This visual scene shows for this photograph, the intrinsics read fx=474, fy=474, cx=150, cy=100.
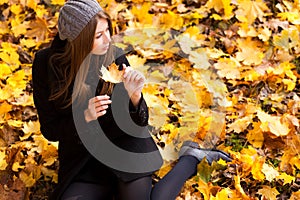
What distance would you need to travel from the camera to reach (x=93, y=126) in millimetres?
2096

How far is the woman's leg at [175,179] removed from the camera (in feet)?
7.03

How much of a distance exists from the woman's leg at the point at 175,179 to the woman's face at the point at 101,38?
2.20 feet

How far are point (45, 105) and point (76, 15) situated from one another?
464mm

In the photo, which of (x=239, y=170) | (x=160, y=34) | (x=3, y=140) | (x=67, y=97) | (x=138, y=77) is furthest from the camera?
(x=160, y=34)

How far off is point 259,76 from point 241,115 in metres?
0.33

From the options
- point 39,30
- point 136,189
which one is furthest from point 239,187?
point 39,30

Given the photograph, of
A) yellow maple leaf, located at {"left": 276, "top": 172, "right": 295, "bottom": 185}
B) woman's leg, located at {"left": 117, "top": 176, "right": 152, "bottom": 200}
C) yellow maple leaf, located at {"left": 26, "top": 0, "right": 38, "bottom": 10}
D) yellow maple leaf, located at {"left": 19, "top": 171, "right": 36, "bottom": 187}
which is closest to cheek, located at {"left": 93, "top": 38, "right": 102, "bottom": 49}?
woman's leg, located at {"left": 117, "top": 176, "right": 152, "bottom": 200}

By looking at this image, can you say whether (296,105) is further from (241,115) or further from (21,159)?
(21,159)

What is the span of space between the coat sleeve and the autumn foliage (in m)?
0.42

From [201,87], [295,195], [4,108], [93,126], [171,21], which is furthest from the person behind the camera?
[171,21]

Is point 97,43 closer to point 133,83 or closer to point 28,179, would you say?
point 133,83

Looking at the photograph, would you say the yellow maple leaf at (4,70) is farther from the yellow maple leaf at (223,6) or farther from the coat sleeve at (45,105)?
the yellow maple leaf at (223,6)

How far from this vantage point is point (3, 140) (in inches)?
102

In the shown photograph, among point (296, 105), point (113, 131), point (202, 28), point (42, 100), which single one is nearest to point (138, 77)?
point (113, 131)
